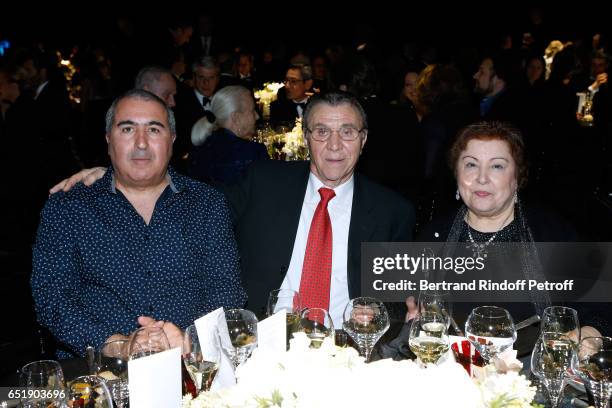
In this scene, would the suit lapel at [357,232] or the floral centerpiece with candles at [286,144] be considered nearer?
the suit lapel at [357,232]

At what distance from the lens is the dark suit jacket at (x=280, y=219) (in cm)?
294

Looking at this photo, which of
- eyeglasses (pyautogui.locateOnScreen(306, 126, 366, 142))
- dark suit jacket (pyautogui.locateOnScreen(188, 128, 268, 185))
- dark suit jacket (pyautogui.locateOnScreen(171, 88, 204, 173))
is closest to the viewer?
eyeglasses (pyautogui.locateOnScreen(306, 126, 366, 142))

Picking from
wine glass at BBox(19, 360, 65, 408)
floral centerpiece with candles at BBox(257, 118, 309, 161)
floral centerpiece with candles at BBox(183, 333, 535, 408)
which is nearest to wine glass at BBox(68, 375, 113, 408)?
wine glass at BBox(19, 360, 65, 408)

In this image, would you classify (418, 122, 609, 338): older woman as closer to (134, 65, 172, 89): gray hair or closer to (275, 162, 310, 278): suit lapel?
(275, 162, 310, 278): suit lapel

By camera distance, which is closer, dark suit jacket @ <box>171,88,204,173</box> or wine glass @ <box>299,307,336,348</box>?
wine glass @ <box>299,307,336,348</box>

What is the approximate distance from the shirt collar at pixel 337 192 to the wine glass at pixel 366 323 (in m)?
1.10

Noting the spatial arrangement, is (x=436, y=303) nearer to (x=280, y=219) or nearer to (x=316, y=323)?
(x=316, y=323)

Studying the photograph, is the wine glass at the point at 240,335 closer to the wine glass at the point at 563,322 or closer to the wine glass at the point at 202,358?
the wine glass at the point at 202,358

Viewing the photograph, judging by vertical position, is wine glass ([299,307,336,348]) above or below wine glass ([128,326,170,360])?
above

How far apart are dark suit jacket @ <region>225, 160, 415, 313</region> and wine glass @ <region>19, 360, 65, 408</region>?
1437 millimetres

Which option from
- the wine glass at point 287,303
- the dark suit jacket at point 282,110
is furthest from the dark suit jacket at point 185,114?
the wine glass at point 287,303

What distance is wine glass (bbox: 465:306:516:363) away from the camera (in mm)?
1817

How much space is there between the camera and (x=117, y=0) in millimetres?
13727

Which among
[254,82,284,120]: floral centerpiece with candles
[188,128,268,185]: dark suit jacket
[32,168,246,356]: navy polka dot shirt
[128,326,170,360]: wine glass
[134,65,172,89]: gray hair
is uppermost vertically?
[254,82,284,120]: floral centerpiece with candles
